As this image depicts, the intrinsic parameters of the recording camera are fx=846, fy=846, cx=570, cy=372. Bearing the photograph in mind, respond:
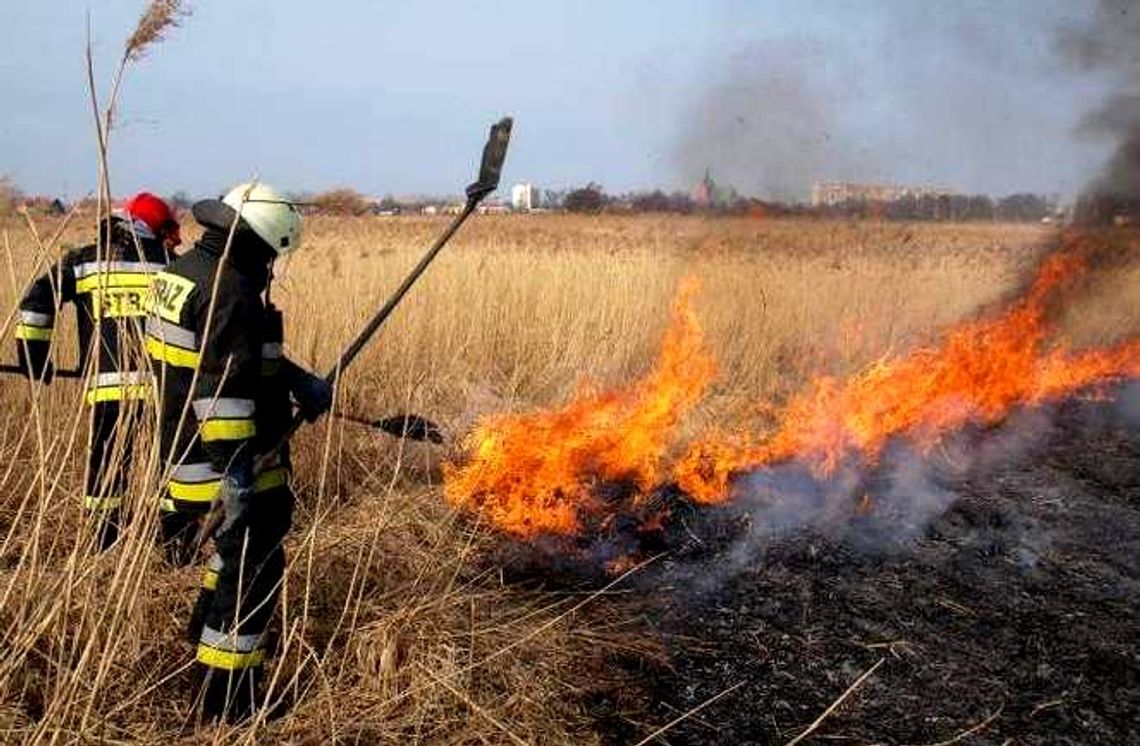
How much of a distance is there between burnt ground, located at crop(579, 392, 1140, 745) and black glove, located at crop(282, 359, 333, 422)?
163 centimetres

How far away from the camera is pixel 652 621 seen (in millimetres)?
4195

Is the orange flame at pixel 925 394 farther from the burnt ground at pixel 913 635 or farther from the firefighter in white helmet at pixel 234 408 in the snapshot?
the firefighter in white helmet at pixel 234 408

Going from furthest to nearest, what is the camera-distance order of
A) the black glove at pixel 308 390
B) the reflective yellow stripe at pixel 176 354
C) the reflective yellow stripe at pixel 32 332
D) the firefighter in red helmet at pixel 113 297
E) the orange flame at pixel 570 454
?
the orange flame at pixel 570 454 → the reflective yellow stripe at pixel 32 332 → the firefighter in red helmet at pixel 113 297 → the black glove at pixel 308 390 → the reflective yellow stripe at pixel 176 354

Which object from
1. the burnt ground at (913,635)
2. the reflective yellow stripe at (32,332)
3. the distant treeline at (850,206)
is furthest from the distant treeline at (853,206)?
the reflective yellow stripe at (32,332)

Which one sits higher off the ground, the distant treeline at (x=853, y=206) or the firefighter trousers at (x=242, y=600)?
the distant treeline at (x=853, y=206)

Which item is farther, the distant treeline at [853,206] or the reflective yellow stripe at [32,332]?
the distant treeline at [853,206]

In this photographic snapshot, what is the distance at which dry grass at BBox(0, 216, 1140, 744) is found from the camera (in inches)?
94.4

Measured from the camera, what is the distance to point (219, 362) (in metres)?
2.75

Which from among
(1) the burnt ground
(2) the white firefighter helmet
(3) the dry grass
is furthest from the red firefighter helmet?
(1) the burnt ground

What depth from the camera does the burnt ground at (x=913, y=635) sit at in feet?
11.1

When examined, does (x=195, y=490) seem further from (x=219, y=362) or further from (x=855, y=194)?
(x=855, y=194)

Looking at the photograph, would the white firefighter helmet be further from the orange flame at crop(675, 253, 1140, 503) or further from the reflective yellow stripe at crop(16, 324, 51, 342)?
the orange flame at crop(675, 253, 1140, 503)

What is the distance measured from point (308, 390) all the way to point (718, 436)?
442 centimetres

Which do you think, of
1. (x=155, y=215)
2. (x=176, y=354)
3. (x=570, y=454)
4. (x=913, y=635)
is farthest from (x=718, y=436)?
(x=176, y=354)
